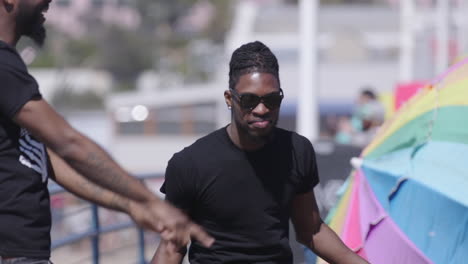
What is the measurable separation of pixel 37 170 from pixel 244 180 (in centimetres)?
106

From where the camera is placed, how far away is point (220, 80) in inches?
1341

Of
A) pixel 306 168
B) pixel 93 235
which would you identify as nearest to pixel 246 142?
pixel 306 168

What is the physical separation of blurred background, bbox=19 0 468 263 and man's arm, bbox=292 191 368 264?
4.74ft

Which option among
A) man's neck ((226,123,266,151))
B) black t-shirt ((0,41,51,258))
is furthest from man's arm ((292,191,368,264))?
black t-shirt ((0,41,51,258))

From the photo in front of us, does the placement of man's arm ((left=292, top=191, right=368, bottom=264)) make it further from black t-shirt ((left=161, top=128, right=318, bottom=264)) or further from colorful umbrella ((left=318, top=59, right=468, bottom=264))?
colorful umbrella ((left=318, top=59, right=468, bottom=264))

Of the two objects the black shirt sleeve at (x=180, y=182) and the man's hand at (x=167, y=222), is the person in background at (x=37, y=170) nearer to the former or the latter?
the man's hand at (x=167, y=222)

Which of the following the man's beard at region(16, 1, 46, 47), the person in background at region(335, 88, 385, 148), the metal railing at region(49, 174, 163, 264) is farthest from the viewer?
the person in background at region(335, 88, 385, 148)

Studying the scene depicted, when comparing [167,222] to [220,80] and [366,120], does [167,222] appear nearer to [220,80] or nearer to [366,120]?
[366,120]

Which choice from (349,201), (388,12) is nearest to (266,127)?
(349,201)

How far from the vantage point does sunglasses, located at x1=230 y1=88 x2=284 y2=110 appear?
4.60m

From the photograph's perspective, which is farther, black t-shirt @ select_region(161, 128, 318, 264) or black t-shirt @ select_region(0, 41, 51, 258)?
black t-shirt @ select_region(161, 128, 318, 264)

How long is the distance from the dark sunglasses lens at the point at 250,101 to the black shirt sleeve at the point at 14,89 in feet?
4.13

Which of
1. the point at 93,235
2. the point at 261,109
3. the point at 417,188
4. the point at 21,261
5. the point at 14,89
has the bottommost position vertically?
the point at 93,235

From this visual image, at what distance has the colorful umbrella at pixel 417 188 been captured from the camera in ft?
→ 18.7
